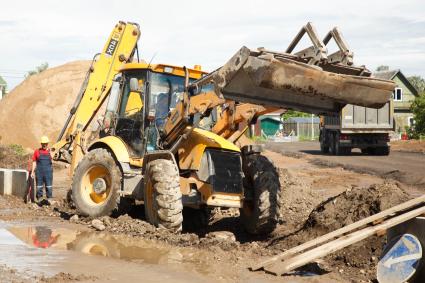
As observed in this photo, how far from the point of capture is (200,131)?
36.0 ft

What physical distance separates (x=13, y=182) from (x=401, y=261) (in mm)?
11416

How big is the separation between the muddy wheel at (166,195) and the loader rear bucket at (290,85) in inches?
73.2

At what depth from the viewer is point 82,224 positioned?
11.7 meters

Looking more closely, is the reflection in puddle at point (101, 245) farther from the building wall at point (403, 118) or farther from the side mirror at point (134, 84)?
the building wall at point (403, 118)

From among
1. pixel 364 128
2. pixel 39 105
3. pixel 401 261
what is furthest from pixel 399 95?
pixel 401 261

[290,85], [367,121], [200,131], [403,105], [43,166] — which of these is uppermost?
[403,105]

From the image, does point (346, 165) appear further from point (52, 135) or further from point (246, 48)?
point (246, 48)

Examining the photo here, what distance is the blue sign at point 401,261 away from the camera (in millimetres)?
6953

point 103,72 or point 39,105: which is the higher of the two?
point 39,105

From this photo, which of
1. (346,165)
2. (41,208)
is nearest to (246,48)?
(41,208)

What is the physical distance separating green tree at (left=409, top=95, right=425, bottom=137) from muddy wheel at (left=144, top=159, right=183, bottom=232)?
39.4m

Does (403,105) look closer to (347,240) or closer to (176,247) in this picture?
(176,247)

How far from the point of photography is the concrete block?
15773 millimetres

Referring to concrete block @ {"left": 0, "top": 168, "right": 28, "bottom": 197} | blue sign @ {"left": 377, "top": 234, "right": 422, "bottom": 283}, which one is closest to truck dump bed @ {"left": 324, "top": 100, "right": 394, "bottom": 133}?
concrete block @ {"left": 0, "top": 168, "right": 28, "bottom": 197}
